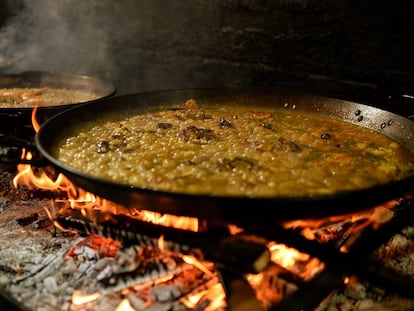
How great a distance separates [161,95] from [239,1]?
62.6 inches

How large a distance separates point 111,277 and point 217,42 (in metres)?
3.37

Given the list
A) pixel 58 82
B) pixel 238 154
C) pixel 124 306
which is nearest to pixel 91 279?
pixel 124 306

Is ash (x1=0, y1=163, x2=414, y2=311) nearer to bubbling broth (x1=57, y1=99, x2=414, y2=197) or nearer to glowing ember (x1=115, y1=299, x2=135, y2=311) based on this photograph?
glowing ember (x1=115, y1=299, x2=135, y2=311)

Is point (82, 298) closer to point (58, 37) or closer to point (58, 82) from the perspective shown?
point (58, 82)

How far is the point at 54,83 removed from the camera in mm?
5180

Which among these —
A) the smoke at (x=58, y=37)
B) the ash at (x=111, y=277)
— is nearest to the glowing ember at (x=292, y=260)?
the ash at (x=111, y=277)

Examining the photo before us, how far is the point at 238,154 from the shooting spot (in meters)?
2.79

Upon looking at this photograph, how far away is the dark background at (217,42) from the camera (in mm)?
3967

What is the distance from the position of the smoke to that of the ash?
12.9ft

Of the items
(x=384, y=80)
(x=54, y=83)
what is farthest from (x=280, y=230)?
(x=54, y=83)

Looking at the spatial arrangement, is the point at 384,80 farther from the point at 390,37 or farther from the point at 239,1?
the point at 239,1

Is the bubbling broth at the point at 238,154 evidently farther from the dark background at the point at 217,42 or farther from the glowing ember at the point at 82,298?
the dark background at the point at 217,42

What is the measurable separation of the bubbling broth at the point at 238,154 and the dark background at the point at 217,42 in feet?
3.06

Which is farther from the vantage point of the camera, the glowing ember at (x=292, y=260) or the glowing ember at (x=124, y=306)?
the glowing ember at (x=292, y=260)
